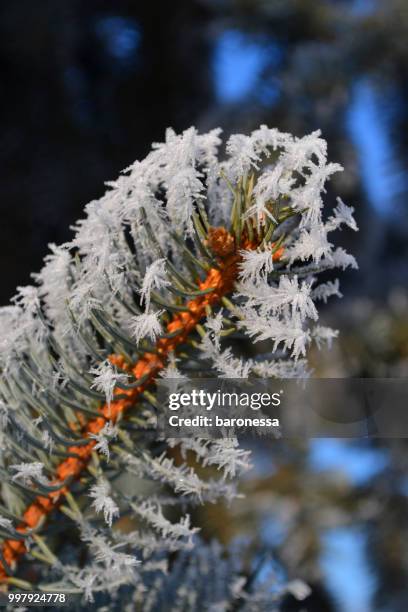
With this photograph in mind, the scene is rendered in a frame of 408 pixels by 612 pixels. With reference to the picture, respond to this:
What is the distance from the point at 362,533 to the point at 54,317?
0.65 metres

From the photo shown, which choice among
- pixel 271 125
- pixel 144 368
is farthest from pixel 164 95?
pixel 144 368

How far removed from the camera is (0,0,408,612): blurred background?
0.75 m

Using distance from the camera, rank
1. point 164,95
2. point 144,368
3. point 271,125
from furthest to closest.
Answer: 1. point 164,95
2. point 271,125
3. point 144,368

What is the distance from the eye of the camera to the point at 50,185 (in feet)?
2.85

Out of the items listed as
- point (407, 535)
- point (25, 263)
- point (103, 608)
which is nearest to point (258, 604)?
point (103, 608)

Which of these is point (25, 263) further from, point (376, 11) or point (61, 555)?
point (61, 555)

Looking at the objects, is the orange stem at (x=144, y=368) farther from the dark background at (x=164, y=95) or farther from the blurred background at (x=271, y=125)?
the dark background at (x=164, y=95)

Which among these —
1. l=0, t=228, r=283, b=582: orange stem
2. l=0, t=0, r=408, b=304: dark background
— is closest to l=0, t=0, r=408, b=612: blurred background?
l=0, t=0, r=408, b=304: dark background

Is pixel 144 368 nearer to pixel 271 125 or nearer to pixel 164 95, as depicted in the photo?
pixel 271 125

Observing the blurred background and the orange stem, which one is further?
the blurred background

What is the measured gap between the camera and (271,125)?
2.79 feet

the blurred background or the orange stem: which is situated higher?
the blurred background

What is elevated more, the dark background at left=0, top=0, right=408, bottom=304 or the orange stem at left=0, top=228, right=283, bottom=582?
the dark background at left=0, top=0, right=408, bottom=304

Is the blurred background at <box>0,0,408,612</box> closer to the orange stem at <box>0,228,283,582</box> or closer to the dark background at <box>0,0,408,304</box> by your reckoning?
the dark background at <box>0,0,408,304</box>
